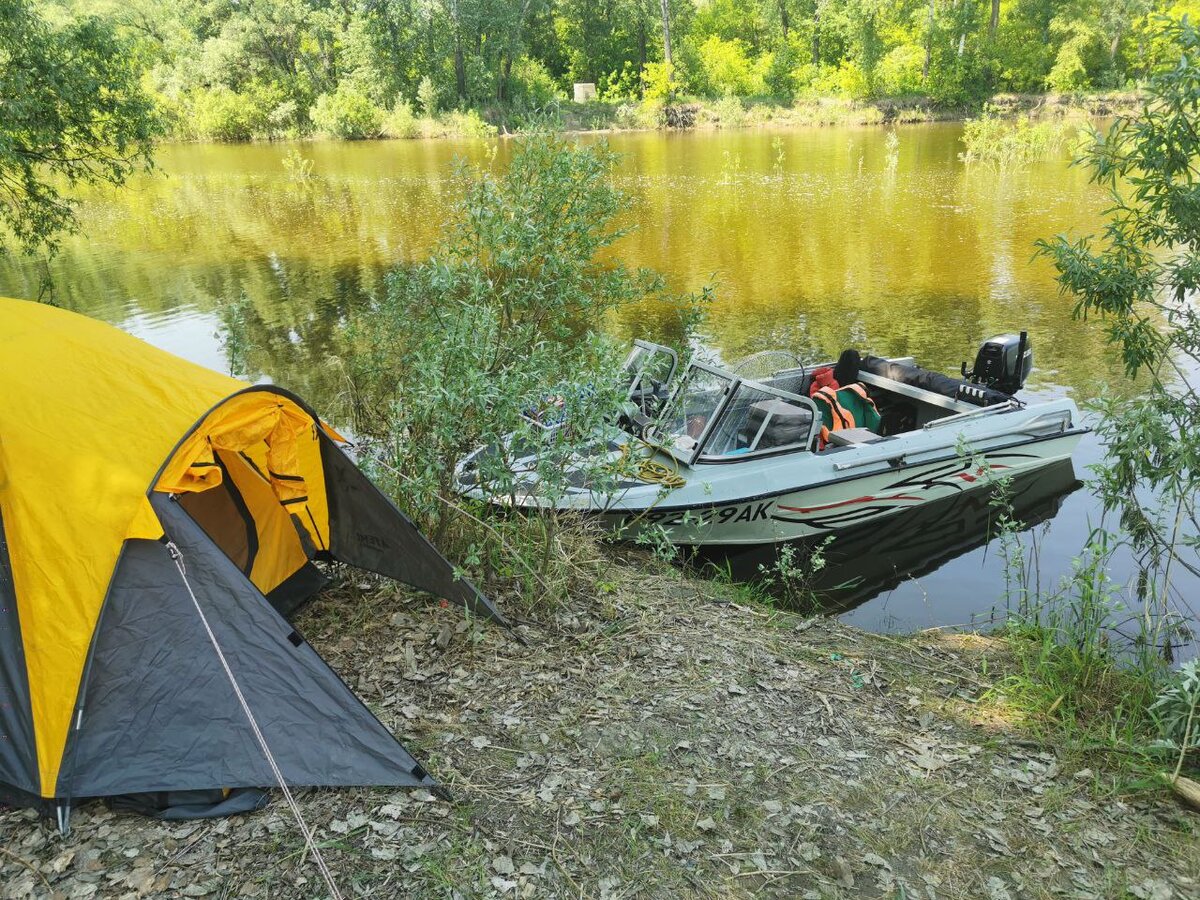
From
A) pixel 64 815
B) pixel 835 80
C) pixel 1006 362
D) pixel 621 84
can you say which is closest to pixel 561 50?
pixel 621 84

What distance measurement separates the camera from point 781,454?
753cm

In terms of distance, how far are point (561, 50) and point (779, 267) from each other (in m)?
46.0

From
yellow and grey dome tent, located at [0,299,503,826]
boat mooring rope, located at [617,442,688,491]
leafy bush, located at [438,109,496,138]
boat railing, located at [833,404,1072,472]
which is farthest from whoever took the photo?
leafy bush, located at [438,109,496,138]

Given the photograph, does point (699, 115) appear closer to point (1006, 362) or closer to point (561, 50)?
point (561, 50)

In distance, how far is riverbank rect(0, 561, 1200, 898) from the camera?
11.2 ft

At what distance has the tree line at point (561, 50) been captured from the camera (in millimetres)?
44344

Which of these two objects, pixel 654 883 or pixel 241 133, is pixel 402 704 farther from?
pixel 241 133

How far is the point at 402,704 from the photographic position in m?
4.39

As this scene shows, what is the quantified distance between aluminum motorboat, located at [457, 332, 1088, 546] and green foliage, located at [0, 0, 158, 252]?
6.87 meters

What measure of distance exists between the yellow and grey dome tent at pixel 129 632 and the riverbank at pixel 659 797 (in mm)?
205

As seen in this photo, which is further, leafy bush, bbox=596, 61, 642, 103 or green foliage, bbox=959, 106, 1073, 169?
leafy bush, bbox=596, 61, 642, 103

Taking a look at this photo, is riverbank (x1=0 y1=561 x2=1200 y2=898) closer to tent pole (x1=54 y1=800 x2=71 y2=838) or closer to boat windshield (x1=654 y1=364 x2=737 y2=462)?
tent pole (x1=54 y1=800 x2=71 y2=838)

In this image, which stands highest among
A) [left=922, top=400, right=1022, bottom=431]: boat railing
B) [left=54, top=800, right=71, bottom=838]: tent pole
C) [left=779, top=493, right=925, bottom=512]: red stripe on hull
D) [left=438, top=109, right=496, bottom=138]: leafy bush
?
[left=438, top=109, right=496, bottom=138]: leafy bush

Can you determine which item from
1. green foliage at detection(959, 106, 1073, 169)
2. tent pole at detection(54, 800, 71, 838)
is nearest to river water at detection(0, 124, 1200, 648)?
green foliage at detection(959, 106, 1073, 169)
